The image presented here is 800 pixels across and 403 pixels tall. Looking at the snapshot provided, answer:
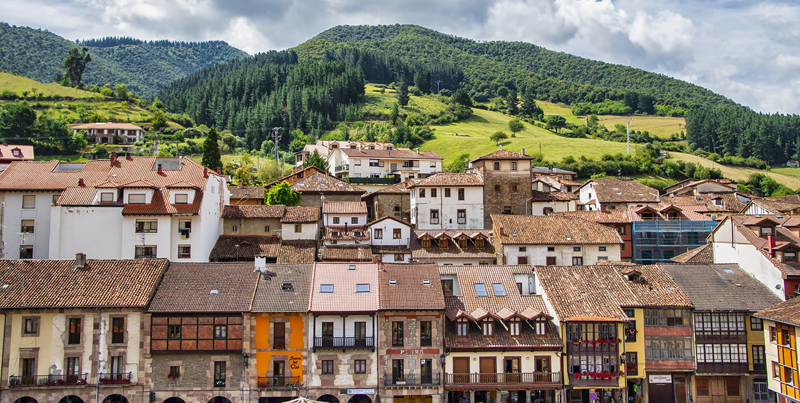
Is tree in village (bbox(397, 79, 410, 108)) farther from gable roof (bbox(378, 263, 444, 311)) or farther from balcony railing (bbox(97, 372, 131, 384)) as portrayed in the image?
balcony railing (bbox(97, 372, 131, 384))

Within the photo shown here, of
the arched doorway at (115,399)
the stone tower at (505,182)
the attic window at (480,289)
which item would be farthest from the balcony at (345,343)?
the stone tower at (505,182)

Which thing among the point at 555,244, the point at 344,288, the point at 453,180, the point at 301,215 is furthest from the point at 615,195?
the point at 344,288

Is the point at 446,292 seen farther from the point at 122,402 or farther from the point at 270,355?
the point at 122,402

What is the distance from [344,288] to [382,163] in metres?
59.7

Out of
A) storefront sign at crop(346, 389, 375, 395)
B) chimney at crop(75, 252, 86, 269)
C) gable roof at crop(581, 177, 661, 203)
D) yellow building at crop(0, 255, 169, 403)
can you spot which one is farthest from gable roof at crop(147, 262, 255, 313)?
gable roof at crop(581, 177, 661, 203)

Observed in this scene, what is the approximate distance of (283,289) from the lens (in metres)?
43.9

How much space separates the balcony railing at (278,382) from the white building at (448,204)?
3114 cm

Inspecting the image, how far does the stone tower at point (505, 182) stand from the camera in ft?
237

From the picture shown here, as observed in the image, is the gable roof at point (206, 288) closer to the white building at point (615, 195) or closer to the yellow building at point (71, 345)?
the yellow building at point (71, 345)

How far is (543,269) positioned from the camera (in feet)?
160

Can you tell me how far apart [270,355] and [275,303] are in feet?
10.8

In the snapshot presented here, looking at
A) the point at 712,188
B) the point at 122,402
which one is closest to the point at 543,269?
the point at 122,402

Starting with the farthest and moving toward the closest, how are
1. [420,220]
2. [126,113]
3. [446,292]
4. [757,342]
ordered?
[126,113] < [420,220] < [446,292] < [757,342]

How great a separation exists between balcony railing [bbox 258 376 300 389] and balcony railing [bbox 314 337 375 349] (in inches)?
102
